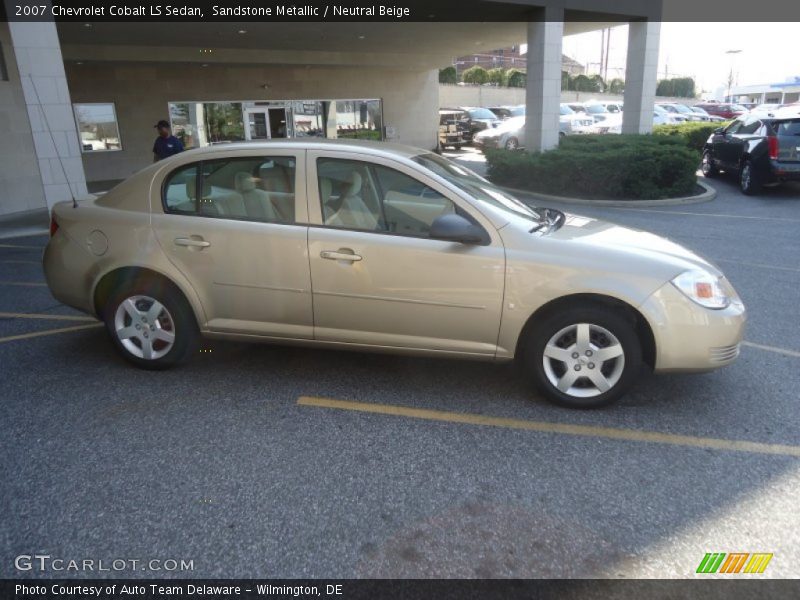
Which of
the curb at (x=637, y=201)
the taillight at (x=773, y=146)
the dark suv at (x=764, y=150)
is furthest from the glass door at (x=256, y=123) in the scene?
the taillight at (x=773, y=146)

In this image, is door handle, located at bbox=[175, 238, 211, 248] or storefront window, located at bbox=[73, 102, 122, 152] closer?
door handle, located at bbox=[175, 238, 211, 248]

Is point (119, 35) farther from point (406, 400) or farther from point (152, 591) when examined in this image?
point (152, 591)

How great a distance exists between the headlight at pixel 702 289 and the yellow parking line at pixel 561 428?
0.83 m

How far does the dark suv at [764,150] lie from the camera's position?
1211cm

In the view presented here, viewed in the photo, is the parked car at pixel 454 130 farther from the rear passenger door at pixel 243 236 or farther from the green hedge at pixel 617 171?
the rear passenger door at pixel 243 236

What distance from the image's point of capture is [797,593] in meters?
2.48

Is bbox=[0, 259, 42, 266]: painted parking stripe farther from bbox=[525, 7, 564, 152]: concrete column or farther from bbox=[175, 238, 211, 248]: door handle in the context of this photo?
bbox=[525, 7, 564, 152]: concrete column

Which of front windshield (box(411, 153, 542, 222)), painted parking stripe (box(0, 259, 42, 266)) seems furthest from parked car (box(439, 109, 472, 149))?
front windshield (box(411, 153, 542, 222))

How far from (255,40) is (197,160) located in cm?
1441

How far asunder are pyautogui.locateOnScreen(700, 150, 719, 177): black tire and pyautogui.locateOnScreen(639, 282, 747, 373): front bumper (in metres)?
13.8

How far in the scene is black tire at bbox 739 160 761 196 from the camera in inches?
505

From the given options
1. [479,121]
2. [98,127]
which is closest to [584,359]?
[98,127]

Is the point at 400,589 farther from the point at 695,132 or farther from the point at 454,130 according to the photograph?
the point at 454,130

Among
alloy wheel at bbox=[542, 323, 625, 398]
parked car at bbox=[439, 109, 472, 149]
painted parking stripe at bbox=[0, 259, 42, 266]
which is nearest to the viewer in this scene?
alloy wheel at bbox=[542, 323, 625, 398]
